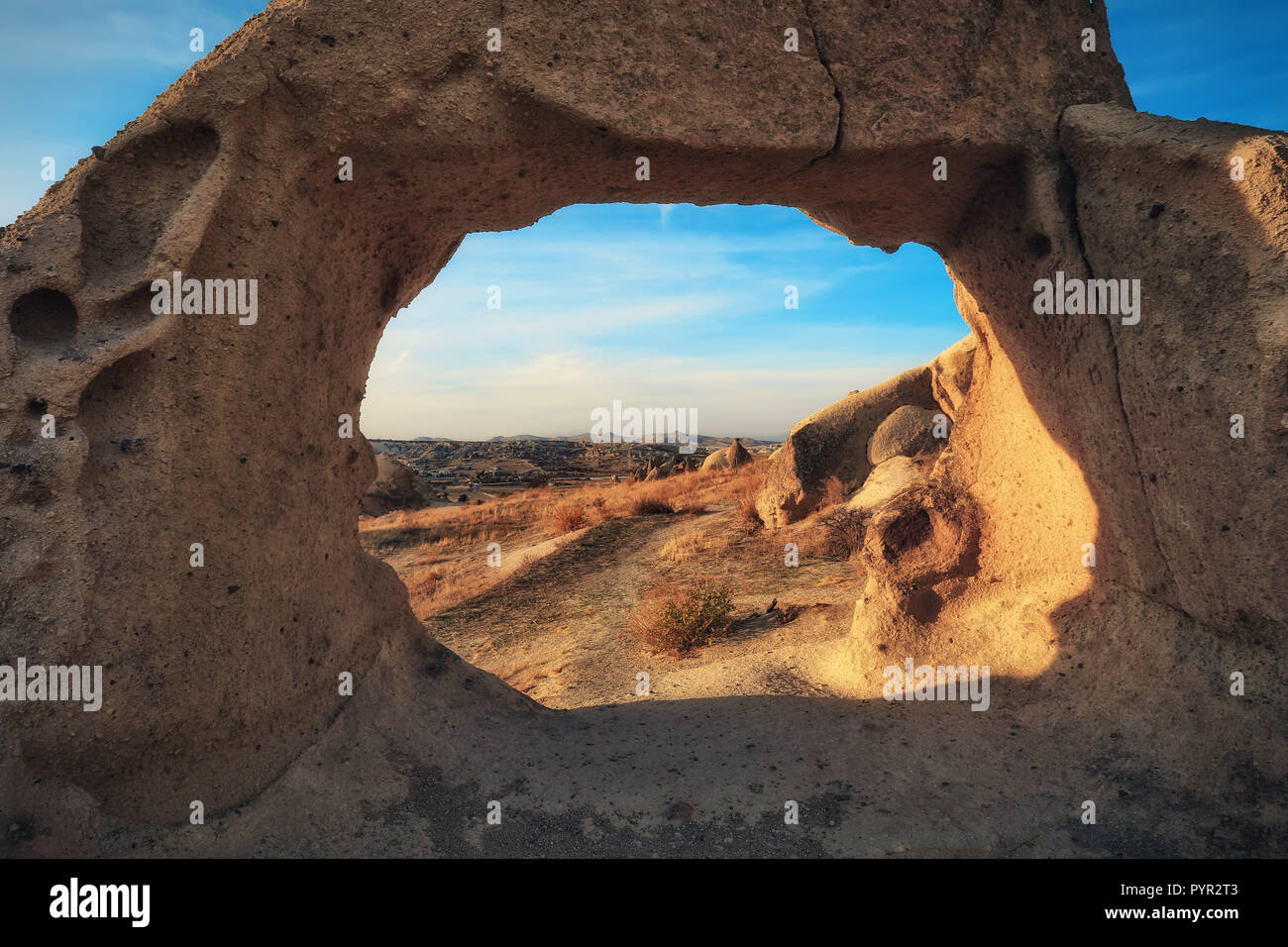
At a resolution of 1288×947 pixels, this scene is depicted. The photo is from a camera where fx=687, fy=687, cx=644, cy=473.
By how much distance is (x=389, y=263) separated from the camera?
335 centimetres

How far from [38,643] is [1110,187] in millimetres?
4391

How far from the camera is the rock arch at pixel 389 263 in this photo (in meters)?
2.43

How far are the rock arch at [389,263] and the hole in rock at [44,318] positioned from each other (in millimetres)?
92

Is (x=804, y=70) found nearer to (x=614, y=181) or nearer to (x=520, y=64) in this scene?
(x=614, y=181)

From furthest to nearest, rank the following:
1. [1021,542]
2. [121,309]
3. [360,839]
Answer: [1021,542], [360,839], [121,309]

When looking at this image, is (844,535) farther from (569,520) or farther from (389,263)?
(389,263)

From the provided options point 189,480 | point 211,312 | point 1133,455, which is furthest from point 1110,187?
point 189,480

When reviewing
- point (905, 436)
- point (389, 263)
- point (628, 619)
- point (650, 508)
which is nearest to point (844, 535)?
point (905, 436)

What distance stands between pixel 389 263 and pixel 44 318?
53.3 inches

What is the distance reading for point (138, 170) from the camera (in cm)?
264

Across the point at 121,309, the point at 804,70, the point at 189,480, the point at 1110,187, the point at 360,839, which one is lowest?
the point at 360,839

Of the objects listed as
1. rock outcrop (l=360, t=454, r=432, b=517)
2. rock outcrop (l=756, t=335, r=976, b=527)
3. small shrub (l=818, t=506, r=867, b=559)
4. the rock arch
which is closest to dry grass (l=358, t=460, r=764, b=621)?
rock outcrop (l=360, t=454, r=432, b=517)

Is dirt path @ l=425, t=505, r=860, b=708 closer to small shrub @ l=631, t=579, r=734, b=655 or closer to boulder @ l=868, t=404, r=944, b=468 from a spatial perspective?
small shrub @ l=631, t=579, r=734, b=655

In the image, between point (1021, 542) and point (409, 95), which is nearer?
point (409, 95)
